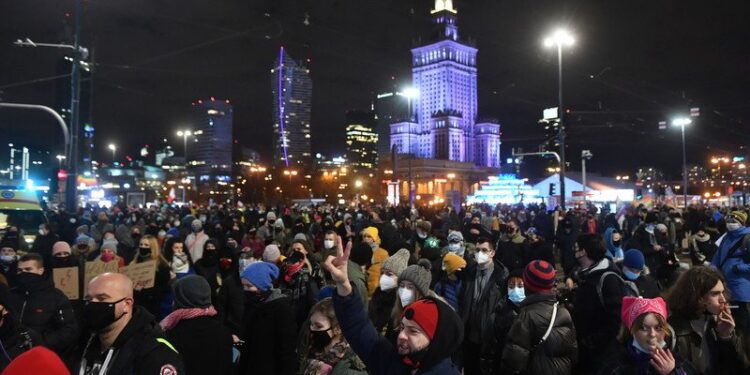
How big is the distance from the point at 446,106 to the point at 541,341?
115 meters

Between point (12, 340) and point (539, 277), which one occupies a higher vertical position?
point (539, 277)

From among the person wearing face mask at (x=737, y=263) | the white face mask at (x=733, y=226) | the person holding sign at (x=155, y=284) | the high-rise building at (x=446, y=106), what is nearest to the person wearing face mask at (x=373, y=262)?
the person holding sign at (x=155, y=284)

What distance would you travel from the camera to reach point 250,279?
447 cm

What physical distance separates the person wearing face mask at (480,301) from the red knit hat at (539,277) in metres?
1.04

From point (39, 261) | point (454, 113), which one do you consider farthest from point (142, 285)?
point (454, 113)

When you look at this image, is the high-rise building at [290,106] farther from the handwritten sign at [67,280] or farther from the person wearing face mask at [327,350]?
the person wearing face mask at [327,350]

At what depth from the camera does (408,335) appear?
255cm

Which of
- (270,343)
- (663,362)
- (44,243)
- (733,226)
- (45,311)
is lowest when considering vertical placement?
(270,343)

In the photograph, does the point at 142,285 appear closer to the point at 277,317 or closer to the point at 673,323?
the point at 277,317

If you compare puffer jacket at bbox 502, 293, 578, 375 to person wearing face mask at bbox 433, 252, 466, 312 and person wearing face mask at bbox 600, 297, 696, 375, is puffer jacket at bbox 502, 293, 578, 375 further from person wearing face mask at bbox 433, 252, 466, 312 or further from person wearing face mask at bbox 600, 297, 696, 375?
person wearing face mask at bbox 433, 252, 466, 312

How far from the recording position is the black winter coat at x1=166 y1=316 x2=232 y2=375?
374 centimetres

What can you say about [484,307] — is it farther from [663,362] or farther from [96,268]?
[96,268]

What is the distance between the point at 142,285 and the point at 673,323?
19.0 feet

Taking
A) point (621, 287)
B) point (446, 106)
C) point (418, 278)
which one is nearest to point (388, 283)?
point (418, 278)
